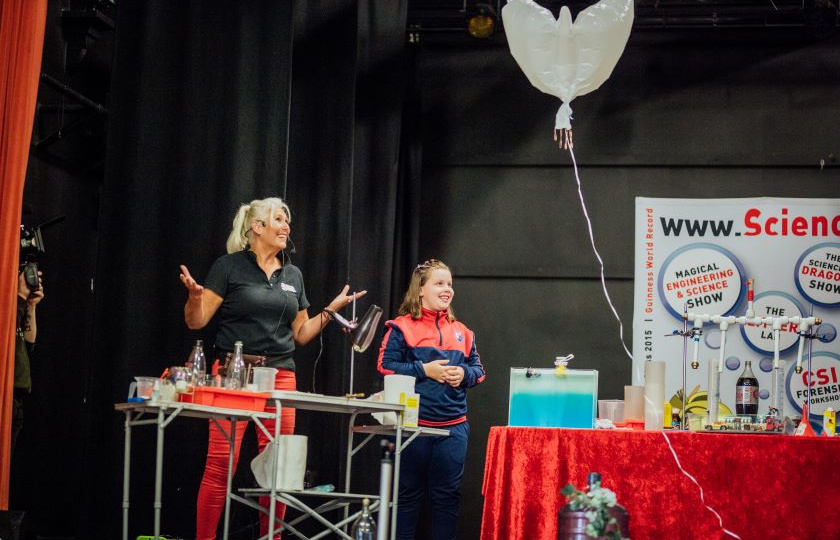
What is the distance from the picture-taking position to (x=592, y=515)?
306cm

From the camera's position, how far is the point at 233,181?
484 centimetres

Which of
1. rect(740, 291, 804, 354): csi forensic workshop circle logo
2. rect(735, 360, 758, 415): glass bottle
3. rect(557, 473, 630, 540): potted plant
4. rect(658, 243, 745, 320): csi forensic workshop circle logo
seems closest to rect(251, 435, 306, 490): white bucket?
rect(557, 473, 630, 540): potted plant

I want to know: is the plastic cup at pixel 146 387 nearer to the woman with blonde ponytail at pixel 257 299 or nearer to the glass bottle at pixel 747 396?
the woman with blonde ponytail at pixel 257 299

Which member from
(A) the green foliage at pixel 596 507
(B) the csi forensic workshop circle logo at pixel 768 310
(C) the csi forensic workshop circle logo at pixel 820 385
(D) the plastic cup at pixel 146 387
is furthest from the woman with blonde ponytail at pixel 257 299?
(C) the csi forensic workshop circle logo at pixel 820 385

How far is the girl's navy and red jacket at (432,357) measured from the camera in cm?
451

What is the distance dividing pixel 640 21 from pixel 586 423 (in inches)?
147

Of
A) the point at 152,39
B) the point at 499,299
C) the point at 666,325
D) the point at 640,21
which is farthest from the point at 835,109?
the point at 152,39

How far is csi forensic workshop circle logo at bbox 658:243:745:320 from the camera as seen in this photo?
259 inches

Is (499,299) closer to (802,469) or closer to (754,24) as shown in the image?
(754,24)

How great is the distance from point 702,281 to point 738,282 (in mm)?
226

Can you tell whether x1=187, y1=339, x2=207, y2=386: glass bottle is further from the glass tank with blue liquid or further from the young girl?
the glass tank with blue liquid

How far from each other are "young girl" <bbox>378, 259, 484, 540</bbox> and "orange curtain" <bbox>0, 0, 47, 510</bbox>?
158 centimetres

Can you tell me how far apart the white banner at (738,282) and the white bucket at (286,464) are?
3246 millimetres

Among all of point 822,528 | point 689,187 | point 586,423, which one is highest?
point 689,187
